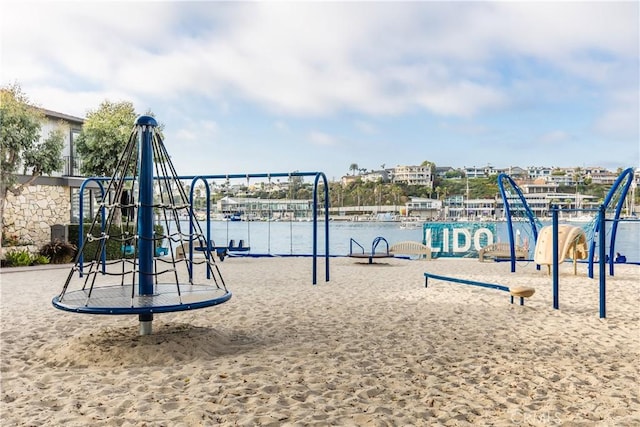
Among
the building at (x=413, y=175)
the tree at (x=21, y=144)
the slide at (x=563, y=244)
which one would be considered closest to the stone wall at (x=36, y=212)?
the tree at (x=21, y=144)

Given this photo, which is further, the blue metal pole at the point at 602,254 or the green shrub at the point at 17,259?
the green shrub at the point at 17,259

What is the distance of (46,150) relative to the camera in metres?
17.2

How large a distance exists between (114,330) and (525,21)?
57.5 ft

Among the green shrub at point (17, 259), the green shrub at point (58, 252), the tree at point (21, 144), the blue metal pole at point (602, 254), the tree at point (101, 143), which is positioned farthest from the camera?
the tree at point (101, 143)

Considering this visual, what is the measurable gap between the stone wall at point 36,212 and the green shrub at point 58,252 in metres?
1.77

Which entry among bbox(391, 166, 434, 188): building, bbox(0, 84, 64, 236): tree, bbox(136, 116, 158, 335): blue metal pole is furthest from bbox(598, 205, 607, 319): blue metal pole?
bbox(391, 166, 434, 188): building

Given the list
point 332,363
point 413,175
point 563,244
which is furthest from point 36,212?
point 413,175

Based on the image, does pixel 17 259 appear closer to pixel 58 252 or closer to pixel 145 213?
pixel 58 252

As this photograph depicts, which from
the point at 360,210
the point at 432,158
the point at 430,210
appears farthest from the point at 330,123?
the point at 432,158

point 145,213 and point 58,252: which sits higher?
point 145,213

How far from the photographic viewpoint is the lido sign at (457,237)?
1841cm

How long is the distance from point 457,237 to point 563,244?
6.98 metres

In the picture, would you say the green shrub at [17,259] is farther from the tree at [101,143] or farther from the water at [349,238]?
the water at [349,238]

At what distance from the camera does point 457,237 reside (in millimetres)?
18547
